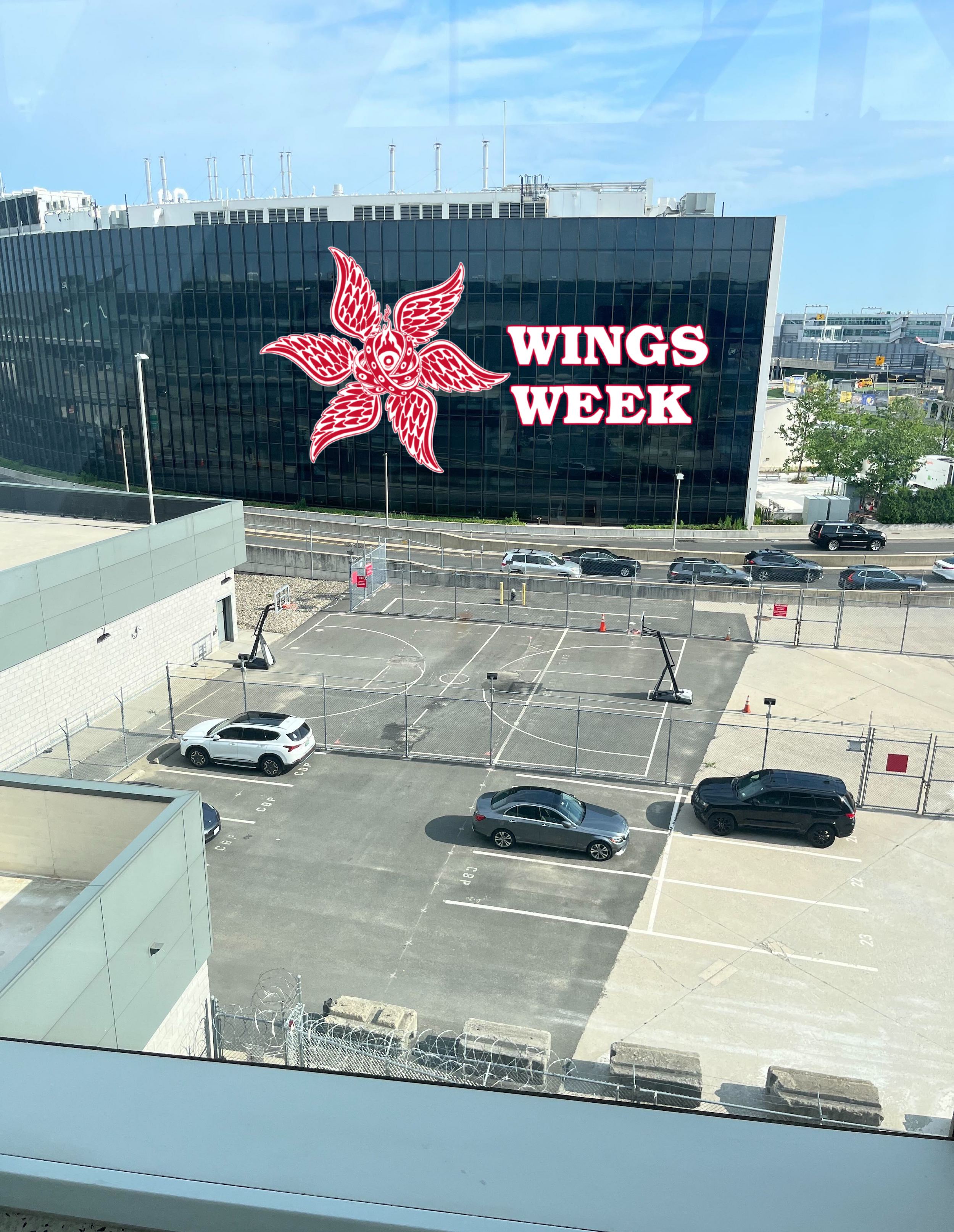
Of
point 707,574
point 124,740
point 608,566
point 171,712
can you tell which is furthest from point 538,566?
point 124,740

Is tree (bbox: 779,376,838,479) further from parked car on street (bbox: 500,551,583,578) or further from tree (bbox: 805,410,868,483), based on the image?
parked car on street (bbox: 500,551,583,578)

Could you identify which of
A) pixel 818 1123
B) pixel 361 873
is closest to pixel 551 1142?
pixel 818 1123

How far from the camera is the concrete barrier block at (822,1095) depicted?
662cm

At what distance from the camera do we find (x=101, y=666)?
1830 centimetres

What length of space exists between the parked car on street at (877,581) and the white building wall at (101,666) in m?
20.2

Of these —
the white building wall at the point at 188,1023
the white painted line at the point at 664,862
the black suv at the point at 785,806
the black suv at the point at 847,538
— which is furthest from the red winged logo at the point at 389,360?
Answer: the white building wall at the point at 188,1023

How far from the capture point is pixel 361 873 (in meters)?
12.9

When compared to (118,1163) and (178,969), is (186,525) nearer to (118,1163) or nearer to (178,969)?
(178,969)

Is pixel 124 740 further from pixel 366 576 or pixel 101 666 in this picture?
pixel 366 576

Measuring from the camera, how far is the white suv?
16000 mm

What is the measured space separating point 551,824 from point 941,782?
7433 mm

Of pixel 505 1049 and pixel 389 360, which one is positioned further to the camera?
pixel 389 360

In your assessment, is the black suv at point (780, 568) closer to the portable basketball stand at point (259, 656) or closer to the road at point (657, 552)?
the road at point (657, 552)

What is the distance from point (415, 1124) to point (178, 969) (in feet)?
22.9
